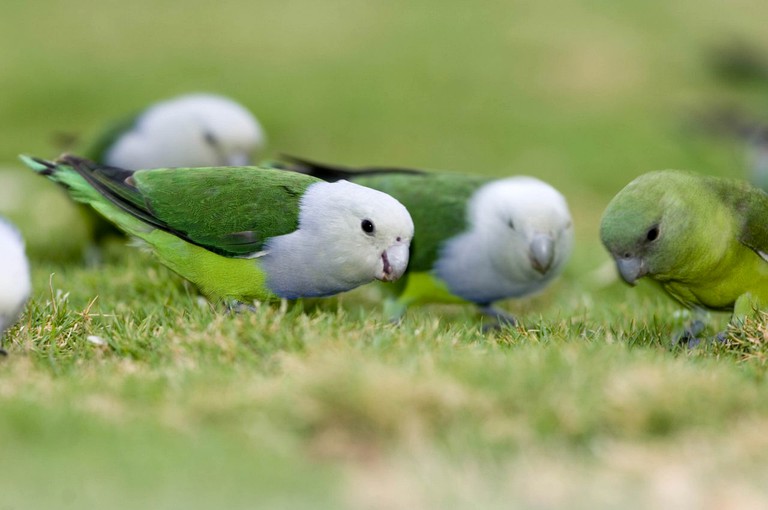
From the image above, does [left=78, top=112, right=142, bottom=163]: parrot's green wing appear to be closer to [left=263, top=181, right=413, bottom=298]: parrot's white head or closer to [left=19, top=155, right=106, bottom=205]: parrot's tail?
[left=19, top=155, right=106, bottom=205]: parrot's tail

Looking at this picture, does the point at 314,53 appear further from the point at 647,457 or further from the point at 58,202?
the point at 647,457

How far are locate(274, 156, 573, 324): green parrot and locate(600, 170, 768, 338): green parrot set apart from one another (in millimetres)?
808

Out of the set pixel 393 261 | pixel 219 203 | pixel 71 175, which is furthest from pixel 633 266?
pixel 71 175

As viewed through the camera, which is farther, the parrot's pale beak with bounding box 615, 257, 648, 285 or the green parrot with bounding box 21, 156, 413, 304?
the parrot's pale beak with bounding box 615, 257, 648, 285

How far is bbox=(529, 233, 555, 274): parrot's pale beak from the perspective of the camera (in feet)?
18.7

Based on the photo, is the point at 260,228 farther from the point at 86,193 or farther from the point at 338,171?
the point at 338,171

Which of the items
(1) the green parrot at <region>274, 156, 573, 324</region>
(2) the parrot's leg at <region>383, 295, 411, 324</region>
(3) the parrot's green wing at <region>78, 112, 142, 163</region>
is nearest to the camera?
Result: (1) the green parrot at <region>274, 156, 573, 324</region>

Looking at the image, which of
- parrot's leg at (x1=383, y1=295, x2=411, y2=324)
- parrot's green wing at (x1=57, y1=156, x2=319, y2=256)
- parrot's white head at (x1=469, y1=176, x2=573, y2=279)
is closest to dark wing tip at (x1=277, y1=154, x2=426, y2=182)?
parrot's white head at (x1=469, y1=176, x2=573, y2=279)

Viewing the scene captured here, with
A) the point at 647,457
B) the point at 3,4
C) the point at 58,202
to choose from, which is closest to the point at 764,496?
the point at 647,457

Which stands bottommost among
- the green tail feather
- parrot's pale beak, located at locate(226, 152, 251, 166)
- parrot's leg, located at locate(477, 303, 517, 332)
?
parrot's leg, located at locate(477, 303, 517, 332)

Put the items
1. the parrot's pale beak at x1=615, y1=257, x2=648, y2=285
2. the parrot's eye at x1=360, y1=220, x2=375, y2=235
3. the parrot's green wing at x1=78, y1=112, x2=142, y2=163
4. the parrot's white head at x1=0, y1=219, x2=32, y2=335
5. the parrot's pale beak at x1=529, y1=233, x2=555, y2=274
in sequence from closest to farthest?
1. the parrot's white head at x1=0, y1=219, x2=32, y2=335
2. the parrot's eye at x1=360, y1=220, x2=375, y2=235
3. the parrot's pale beak at x1=615, y1=257, x2=648, y2=285
4. the parrot's pale beak at x1=529, y1=233, x2=555, y2=274
5. the parrot's green wing at x1=78, y1=112, x2=142, y2=163

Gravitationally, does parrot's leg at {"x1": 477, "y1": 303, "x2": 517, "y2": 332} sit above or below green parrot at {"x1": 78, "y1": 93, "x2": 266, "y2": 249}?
below

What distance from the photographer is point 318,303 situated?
6.09m

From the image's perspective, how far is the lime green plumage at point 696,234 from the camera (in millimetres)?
4855
